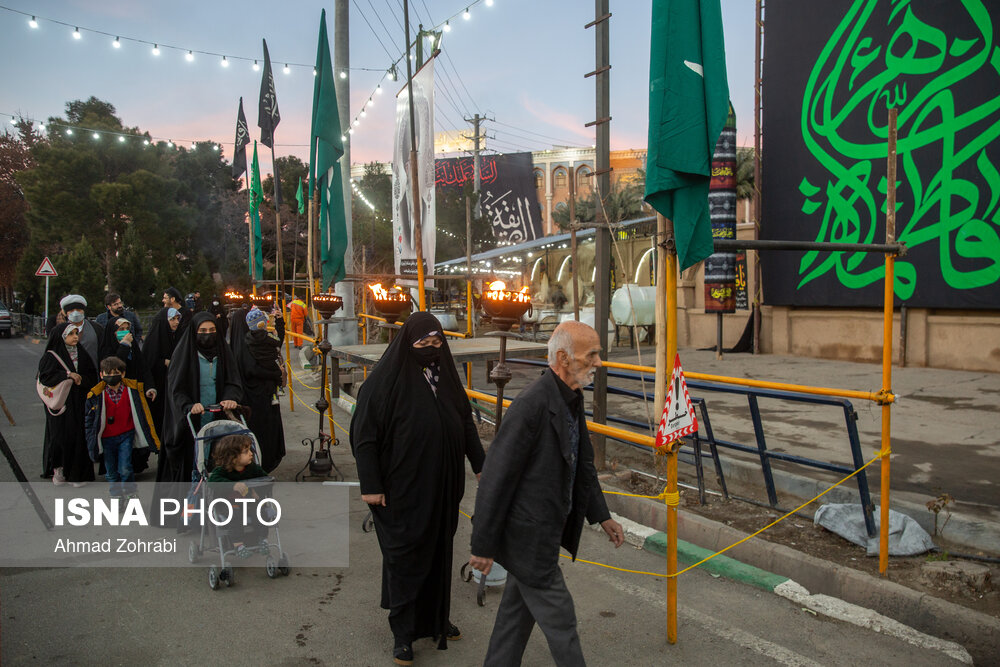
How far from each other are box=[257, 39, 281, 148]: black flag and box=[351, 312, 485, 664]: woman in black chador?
1171 centimetres

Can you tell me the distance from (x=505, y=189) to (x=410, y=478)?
38822mm

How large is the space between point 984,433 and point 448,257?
29062 mm

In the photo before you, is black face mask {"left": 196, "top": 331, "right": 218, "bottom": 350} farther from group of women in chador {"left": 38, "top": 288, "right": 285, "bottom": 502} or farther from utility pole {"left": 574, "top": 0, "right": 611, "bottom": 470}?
utility pole {"left": 574, "top": 0, "right": 611, "bottom": 470}

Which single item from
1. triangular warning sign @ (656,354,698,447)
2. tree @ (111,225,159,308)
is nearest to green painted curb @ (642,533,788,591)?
triangular warning sign @ (656,354,698,447)

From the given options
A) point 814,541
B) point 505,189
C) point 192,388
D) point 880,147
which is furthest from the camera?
point 505,189

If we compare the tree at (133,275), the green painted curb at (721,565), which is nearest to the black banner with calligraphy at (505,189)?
the tree at (133,275)

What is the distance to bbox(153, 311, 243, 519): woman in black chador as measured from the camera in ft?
16.2

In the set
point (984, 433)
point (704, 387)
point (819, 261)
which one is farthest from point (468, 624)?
point (819, 261)

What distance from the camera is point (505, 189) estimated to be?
1612 inches

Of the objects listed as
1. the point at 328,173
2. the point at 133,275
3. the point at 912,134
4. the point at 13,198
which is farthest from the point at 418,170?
the point at 13,198

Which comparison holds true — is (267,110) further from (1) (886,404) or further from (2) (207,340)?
(1) (886,404)

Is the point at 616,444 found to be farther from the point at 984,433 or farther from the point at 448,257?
the point at 448,257

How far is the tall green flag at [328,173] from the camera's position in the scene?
9070 mm

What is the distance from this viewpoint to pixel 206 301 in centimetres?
2602
